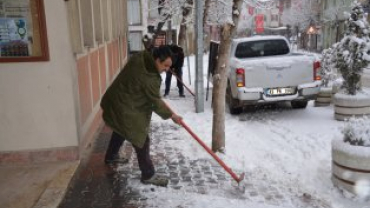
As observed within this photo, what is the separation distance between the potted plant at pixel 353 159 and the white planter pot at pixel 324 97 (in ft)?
18.1

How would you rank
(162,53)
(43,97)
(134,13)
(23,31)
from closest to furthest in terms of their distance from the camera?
(162,53) < (23,31) < (43,97) < (134,13)

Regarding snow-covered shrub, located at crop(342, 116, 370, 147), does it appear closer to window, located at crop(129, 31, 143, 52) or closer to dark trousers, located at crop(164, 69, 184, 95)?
dark trousers, located at crop(164, 69, 184, 95)

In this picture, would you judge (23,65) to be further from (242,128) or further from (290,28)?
(290,28)

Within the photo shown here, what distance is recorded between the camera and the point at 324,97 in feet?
34.0

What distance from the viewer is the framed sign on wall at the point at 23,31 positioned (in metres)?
4.76

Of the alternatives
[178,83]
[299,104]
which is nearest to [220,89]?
[299,104]

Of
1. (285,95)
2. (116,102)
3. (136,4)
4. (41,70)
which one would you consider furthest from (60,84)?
(136,4)

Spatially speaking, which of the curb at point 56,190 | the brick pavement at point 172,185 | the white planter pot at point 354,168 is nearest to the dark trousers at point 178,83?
the brick pavement at point 172,185

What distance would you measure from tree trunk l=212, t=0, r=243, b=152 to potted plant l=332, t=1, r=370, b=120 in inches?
131

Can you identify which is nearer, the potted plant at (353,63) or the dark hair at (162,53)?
the dark hair at (162,53)

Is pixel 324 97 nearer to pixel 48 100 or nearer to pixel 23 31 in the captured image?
pixel 48 100

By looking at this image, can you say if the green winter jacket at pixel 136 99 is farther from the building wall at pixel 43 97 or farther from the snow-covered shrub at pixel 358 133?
the snow-covered shrub at pixel 358 133

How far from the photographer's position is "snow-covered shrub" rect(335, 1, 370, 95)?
814cm

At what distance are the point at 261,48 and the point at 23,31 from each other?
6.64 meters
